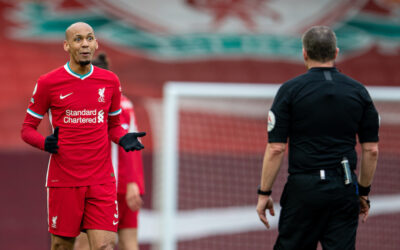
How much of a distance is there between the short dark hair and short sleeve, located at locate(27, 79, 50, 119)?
1530 mm

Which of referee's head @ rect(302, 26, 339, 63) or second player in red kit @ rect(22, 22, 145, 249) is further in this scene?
second player in red kit @ rect(22, 22, 145, 249)

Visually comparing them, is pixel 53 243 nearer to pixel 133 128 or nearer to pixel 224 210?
pixel 133 128

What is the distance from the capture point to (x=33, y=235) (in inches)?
346

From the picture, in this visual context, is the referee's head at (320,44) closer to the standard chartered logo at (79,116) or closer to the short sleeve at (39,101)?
the standard chartered logo at (79,116)

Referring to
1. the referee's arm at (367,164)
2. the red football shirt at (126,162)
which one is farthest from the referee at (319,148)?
the red football shirt at (126,162)

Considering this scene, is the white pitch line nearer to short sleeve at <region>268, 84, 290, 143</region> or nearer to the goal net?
the goal net

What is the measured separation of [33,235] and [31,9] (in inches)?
162

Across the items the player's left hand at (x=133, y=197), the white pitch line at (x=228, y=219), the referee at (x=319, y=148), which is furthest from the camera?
the white pitch line at (x=228, y=219)

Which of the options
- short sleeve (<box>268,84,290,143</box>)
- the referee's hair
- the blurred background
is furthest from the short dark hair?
the blurred background

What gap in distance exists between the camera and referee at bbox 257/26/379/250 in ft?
11.4

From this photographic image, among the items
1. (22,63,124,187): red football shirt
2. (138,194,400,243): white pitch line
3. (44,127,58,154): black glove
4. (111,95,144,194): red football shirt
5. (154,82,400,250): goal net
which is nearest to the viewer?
(44,127,58,154): black glove

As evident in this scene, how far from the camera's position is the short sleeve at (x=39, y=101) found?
145 inches

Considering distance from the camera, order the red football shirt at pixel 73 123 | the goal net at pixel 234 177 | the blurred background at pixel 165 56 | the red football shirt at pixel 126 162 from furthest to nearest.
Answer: the blurred background at pixel 165 56 < the goal net at pixel 234 177 < the red football shirt at pixel 126 162 < the red football shirt at pixel 73 123

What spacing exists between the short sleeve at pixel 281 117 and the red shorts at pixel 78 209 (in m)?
1.06
